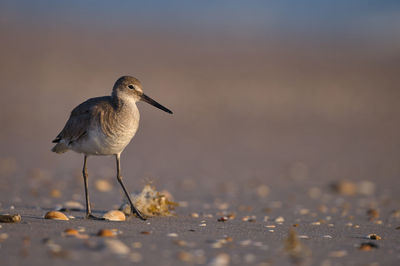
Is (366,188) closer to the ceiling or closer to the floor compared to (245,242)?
closer to the ceiling

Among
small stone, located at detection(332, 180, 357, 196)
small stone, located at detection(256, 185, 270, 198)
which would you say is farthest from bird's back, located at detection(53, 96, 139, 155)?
small stone, located at detection(332, 180, 357, 196)

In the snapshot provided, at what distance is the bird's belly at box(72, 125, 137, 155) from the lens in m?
6.09

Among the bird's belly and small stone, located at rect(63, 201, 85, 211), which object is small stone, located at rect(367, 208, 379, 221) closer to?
the bird's belly

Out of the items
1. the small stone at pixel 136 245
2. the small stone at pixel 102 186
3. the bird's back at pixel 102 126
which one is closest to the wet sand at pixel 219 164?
the small stone at pixel 136 245

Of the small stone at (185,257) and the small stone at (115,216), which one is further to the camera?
the small stone at (115,216)

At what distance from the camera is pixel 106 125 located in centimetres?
611

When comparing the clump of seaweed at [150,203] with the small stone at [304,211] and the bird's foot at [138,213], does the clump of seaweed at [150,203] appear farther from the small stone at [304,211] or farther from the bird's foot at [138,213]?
the small stone at [304,211]

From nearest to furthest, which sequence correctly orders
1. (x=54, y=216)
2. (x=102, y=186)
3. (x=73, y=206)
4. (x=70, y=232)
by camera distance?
(x=70, y=232), (x=54, y=216), (x=73, y=206), (x=102, y=186)

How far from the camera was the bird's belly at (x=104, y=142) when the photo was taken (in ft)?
20.0

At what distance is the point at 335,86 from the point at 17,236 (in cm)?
2384

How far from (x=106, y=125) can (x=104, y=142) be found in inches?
Result: 7.3

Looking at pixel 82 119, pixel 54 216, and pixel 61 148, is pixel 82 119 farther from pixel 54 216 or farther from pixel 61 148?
pixel 54 216

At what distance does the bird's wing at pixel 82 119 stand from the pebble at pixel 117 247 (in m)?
2.11

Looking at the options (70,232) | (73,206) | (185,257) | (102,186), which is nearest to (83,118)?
(73,206)
